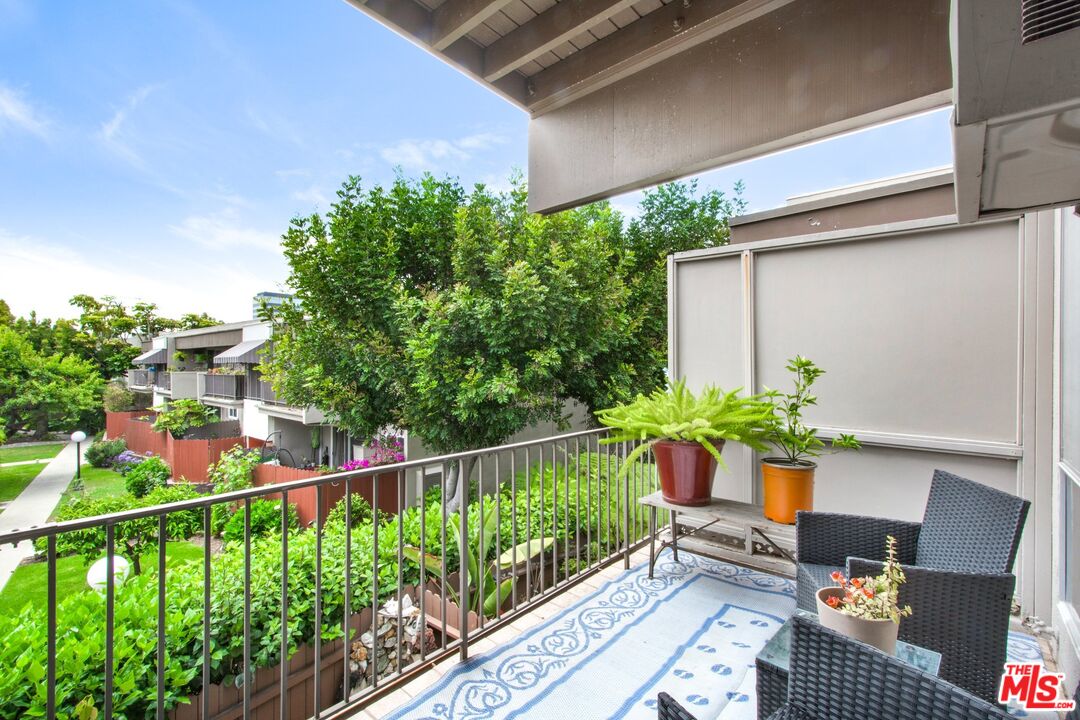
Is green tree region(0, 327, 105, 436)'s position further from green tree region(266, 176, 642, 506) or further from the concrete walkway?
green tree region(266, 176, 642, 506)

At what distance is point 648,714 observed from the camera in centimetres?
195

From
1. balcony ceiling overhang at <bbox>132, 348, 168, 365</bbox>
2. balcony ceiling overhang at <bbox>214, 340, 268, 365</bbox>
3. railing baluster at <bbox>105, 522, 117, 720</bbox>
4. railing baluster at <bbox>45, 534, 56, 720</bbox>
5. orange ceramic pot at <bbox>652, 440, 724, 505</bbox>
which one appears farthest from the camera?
balcony ceiling overhang at <bbox>132, 348, 168, 365</bbox>

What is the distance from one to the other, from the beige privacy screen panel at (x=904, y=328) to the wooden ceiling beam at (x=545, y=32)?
6.70ft

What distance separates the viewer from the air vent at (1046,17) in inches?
21.8

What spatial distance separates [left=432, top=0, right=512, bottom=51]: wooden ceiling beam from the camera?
5.96 feet

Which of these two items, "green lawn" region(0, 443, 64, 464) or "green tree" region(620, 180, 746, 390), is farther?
"green lawn" region(0, 443, 64, 464)

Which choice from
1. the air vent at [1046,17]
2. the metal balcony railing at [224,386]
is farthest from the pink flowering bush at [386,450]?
the air vent at [1046,17]

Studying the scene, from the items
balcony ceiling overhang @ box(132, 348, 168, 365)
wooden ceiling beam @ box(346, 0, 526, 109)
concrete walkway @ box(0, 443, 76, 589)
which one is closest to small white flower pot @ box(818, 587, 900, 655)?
wooden ceiling beam @ box(346, 0, 526, 109)

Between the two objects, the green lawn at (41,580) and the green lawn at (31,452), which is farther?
the green lawn at (31,452)

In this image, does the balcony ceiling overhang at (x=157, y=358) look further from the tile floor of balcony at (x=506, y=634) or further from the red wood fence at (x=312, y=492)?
the tile floor of balcony at (x=506, y=634)

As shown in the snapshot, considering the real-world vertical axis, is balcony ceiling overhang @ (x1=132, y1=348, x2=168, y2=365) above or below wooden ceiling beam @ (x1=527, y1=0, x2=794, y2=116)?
below

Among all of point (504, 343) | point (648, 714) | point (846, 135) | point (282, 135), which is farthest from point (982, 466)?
point (282, 135)

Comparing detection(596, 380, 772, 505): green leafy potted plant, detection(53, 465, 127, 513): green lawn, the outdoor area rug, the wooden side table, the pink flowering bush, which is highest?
detection(596, 380, 772, 505): green leafy potted plant

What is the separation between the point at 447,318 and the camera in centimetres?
726
